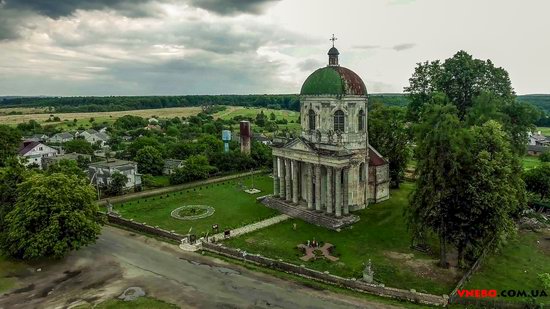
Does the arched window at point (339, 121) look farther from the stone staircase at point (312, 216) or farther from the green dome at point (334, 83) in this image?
the stone staircase at point (312, 216)

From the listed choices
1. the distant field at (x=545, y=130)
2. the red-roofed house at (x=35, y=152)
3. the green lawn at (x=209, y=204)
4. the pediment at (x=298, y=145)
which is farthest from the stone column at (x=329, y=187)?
the distant field at (x=545, y=130)

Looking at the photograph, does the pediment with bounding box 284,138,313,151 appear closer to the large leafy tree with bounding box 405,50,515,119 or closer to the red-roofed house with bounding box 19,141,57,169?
the large leafy tree with bounding box 405,50,515,119

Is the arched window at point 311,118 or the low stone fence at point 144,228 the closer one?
the low stone fence at point 144,228

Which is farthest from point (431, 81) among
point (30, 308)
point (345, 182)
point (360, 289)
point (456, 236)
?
point (30, 308)

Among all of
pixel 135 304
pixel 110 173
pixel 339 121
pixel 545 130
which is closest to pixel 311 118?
pixel 339 121

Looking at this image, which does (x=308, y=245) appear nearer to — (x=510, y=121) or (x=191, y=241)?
(x=191, y=241)

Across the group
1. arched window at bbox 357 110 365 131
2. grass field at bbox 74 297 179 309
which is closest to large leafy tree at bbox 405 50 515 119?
arched window at bbox 357 110 365 131
